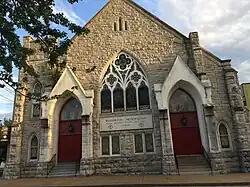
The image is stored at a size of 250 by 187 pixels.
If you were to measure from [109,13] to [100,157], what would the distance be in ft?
35.1

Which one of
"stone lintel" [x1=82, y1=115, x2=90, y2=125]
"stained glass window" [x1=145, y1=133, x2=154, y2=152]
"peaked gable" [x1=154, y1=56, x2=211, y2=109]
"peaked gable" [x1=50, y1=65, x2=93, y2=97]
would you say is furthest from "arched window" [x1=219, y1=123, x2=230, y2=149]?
"peaked gable" [x1=50, y1=65, x2=93, y2=97]

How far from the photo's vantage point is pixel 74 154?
14.9 metres

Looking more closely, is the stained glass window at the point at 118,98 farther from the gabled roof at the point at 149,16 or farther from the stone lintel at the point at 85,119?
the gabled roof at the point at 149,16

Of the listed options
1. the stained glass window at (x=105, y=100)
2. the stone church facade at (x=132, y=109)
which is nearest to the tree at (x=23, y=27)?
the stone church facade at (x=132, y=109)

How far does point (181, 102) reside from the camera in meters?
15.1

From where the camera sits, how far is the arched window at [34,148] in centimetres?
1492

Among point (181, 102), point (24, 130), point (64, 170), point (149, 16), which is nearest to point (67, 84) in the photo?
point (24, 130)

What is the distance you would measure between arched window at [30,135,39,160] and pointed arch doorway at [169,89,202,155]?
910 centimetres

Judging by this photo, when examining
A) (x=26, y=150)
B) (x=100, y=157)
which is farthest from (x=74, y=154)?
(x=26, y=150)

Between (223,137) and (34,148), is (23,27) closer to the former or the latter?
(34,148)

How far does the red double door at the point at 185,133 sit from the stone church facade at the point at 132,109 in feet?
0.20

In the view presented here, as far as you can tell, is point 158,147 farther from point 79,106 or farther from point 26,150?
point 26,150

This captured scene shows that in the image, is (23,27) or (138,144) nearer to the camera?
(23,27)

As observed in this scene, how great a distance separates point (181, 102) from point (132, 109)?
11.0 feet
